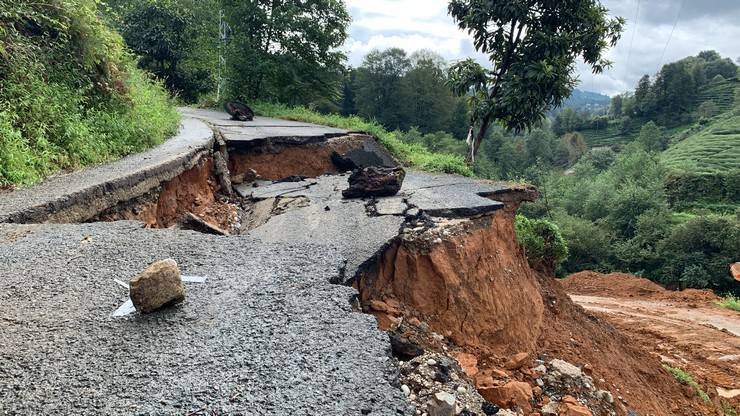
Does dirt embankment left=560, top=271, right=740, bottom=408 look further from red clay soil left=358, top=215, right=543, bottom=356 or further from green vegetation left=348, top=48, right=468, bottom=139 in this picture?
green vegetation left=348, top=48, right=468, bottom=139

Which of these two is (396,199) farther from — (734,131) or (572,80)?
(734,131)

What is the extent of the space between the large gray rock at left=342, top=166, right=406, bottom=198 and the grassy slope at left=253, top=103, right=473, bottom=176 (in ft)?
11.7

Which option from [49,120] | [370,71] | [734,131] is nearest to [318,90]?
[49,120]

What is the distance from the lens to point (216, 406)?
1701 mm

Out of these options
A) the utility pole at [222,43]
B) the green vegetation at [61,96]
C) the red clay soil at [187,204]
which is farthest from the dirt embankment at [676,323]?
the utility pole at [222,43]

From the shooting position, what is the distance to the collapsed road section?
6.08ft

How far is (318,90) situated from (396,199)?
42.5 ft

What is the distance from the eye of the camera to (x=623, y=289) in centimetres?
1595

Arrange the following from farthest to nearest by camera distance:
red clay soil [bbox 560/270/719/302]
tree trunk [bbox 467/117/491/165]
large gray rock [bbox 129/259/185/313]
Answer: red clay soil [bbox 560/270/719/302], tree trunk [bbox 467/117/491/165], large gray rock [bbox 129/259/185/313]

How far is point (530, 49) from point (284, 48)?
380 inches

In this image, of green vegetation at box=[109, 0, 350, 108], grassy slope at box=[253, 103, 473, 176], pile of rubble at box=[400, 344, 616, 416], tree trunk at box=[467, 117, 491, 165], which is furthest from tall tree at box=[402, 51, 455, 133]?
pile of rubble at box=[400, 344, 616, 416]

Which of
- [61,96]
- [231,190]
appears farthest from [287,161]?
[61,96]

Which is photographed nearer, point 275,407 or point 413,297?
point 275,407

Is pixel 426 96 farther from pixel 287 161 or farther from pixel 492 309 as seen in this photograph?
pixel 492 309
